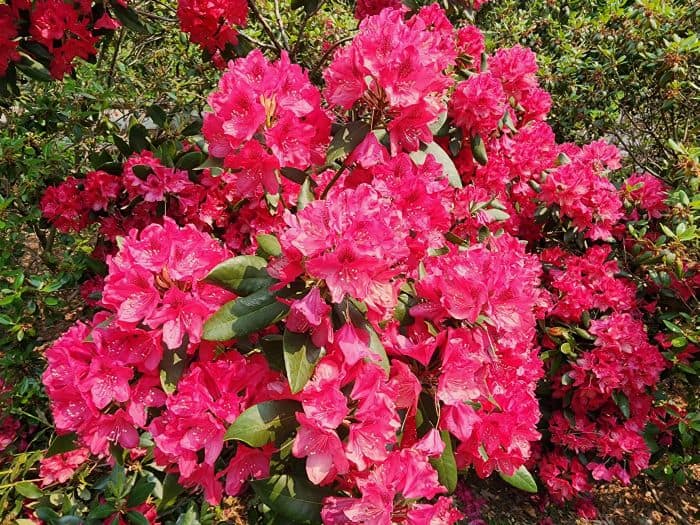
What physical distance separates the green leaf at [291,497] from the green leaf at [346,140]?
82cm

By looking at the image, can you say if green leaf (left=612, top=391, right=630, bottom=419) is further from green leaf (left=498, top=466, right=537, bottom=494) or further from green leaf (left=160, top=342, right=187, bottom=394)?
green leaf (left=160, top=342, right=187, bottom=394)

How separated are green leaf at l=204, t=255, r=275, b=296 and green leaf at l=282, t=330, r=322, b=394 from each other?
0.46 feet

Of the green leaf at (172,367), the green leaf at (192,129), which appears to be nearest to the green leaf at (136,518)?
the green leaf at (172,367)

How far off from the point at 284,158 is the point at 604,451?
2.21 m

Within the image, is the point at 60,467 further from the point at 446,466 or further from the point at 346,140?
the point at 346,140

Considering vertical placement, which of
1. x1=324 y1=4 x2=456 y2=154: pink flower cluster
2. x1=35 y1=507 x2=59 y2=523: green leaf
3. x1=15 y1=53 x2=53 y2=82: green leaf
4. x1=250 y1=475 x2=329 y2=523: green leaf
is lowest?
x1=35 y1=507 x2=59 y2=523: green leaf

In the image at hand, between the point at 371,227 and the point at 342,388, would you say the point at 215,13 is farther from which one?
the point at 342,388

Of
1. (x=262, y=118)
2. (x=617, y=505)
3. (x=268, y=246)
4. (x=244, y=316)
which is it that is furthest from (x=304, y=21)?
(x=617, y=505)

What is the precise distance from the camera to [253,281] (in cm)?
109

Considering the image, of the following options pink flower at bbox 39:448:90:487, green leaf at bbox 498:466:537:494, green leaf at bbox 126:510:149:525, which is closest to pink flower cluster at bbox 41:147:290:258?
pink flower at bbox 39:448:90:487

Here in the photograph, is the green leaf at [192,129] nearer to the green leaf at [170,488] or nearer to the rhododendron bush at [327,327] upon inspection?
the rhododendron bush at [327,327]

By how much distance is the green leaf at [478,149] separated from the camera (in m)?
1.93

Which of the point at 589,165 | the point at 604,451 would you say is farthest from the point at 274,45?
the point at 604,451

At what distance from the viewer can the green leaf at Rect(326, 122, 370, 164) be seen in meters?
1.30
